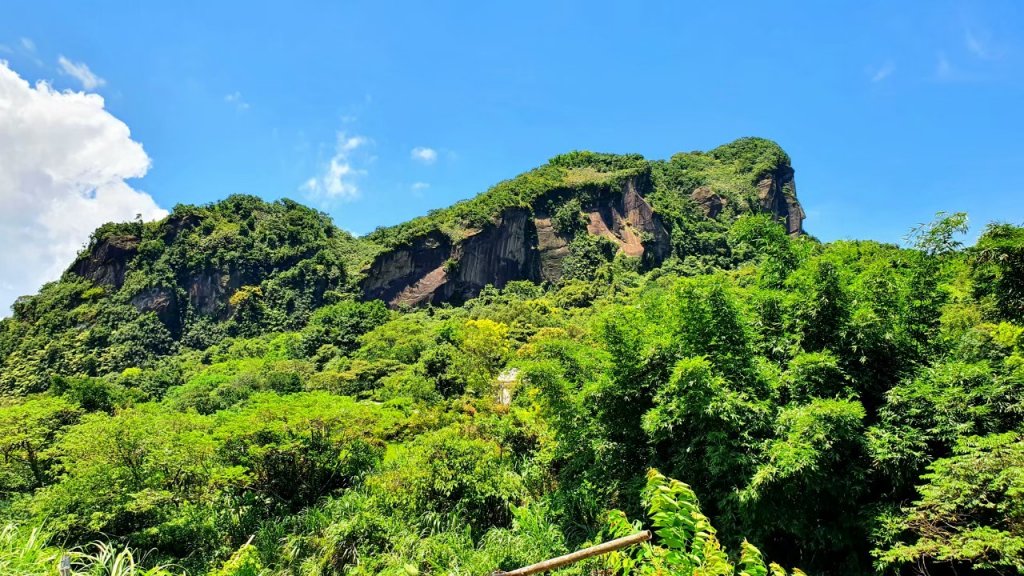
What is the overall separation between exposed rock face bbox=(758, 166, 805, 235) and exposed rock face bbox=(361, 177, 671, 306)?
47.1 meters

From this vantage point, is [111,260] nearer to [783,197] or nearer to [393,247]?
[393,247]

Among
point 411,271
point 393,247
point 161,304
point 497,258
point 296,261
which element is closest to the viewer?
point 411,271

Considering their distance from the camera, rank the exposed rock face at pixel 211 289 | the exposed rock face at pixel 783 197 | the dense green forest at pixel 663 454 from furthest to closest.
→ the exposed rock face at pixel 783 197 → the exposed rock face at pixel 211 289 → the dense green forest at pixel 663 454

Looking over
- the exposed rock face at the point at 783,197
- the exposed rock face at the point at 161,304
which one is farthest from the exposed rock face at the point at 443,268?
the exposed rock face at the point at 783,197

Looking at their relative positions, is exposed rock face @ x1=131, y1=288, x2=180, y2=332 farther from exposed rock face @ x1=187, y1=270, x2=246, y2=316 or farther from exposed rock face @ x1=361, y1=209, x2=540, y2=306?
exposed rock face @ x1=361, y1=209, x2=540, y2=306

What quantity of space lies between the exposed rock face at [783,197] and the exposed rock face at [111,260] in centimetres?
12815

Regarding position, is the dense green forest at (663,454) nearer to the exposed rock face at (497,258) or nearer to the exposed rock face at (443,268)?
the exposed rock face at (443,268)

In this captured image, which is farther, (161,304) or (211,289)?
(211,289)

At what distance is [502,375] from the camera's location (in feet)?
84.9

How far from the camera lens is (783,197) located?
400 ft

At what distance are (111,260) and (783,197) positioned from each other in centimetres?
14420

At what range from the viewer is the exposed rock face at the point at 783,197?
377 feet

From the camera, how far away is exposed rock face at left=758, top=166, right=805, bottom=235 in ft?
377

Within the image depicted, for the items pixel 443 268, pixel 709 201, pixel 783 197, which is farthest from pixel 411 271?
Result: pixel 783 197
